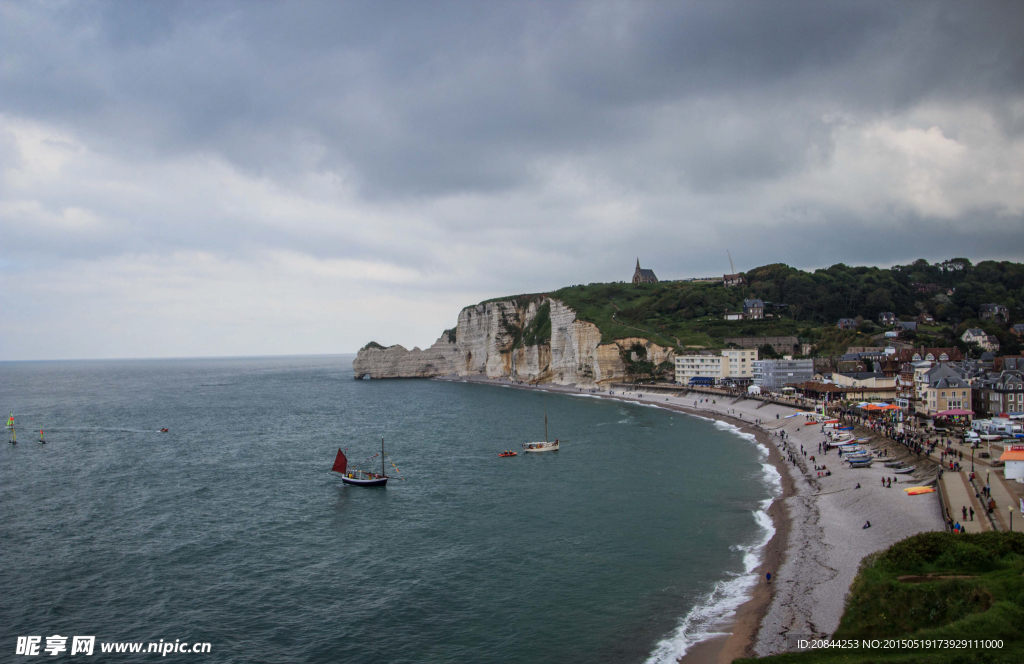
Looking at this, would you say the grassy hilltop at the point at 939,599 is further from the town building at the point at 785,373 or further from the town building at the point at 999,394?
the town building at the point at 785,373

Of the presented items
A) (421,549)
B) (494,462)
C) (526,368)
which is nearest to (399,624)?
(421,549)

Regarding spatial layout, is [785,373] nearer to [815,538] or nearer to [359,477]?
[815,538]

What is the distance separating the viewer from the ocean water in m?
25.3

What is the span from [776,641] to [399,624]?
51.9 ft

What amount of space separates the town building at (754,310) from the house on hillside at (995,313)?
159ft

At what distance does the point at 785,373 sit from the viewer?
109 m

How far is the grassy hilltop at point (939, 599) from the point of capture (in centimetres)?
1797

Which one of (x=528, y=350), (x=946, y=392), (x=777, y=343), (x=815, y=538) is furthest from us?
(x=528, y=350)

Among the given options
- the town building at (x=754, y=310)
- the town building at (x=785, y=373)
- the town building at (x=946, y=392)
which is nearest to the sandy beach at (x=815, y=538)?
the town building at (x=946, y=392)

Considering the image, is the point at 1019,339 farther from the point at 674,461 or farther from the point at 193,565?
the point at 193,565

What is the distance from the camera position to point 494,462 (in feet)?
197

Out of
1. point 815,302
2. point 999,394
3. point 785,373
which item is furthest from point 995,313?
point 999,394

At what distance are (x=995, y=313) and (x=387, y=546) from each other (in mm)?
163755

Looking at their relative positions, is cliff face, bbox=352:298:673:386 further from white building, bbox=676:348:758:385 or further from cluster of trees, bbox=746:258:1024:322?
cluster of trees, bbox=746:258:1024:322
